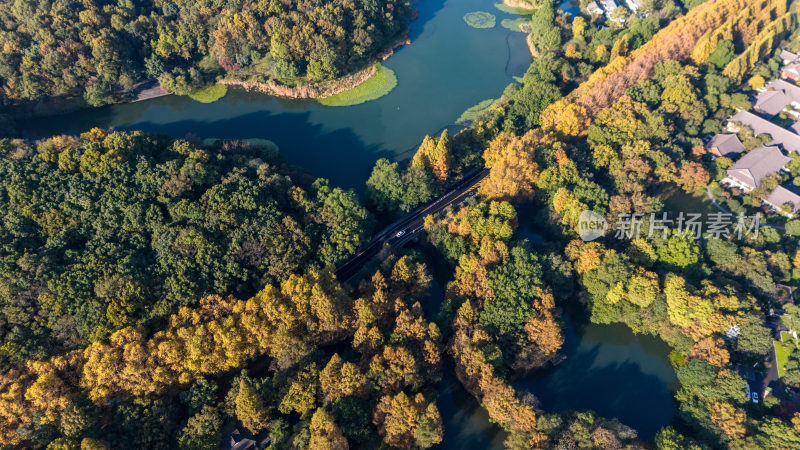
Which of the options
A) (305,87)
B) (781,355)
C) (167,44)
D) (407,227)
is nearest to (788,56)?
(781,355)

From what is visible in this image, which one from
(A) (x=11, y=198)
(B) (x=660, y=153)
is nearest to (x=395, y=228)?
(B) (x=660, y=153)

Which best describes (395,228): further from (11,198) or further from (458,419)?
(11,198)

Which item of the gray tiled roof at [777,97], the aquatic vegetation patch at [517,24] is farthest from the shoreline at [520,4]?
the gray tiled roof at [777,97]

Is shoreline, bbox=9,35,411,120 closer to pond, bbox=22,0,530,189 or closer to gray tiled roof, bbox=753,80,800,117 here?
pond, bbox=22,0,530,189

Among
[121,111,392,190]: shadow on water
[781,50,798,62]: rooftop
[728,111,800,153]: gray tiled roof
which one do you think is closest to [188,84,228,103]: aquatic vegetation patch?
[121,111,392,190]: shadow on water

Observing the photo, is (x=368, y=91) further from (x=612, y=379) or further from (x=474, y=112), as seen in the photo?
(x=612, y=379)

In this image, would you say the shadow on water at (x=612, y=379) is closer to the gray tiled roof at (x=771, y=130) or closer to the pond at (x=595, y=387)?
the pond at (x=595, y=387)
